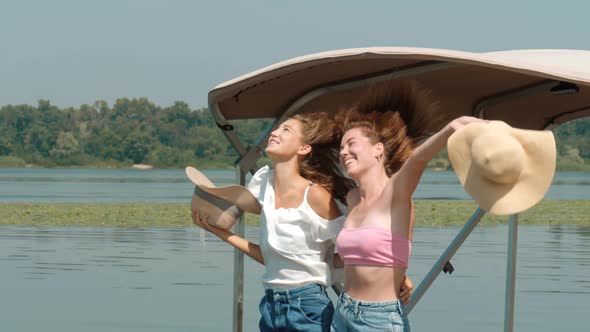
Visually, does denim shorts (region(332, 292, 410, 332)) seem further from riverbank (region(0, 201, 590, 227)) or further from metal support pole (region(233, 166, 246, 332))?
riverbank (region(0, 201, 590, 227))

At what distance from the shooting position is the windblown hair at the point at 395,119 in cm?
386

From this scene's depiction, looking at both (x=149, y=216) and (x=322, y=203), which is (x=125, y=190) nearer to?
(x=149, y=216)

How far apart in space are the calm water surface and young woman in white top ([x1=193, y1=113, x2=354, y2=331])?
5.50m

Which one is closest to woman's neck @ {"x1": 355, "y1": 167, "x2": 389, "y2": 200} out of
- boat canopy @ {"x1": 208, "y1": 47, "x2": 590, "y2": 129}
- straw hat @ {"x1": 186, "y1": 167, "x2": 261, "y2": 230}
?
boat canopy @ {"x1": 208, "y1": 47, "x2": 590, "y2": 129}

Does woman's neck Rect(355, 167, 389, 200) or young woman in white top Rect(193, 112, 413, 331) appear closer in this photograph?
woman's neck Rect(355, 167, 389, 200)

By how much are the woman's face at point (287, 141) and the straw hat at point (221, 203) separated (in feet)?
0.82

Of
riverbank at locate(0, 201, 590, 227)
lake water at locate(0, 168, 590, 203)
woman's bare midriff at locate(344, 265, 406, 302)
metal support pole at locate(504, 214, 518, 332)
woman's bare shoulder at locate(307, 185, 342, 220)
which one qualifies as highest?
woman's bare shoulder at locate(307, 185, 342, 220)

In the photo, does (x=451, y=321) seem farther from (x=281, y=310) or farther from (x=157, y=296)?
(x=281, y=310)

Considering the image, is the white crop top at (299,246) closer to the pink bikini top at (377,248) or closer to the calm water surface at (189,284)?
the pink bikini top at (377,248)

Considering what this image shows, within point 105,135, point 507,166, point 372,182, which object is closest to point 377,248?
point 372,182

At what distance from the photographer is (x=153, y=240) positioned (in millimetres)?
19484

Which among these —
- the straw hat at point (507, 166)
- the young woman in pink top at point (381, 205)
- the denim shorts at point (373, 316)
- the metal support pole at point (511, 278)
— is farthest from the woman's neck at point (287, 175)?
the metal support pole at point (511, 278)

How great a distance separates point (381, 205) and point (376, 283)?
0.24 meters

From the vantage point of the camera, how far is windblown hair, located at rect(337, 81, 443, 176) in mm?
3861
